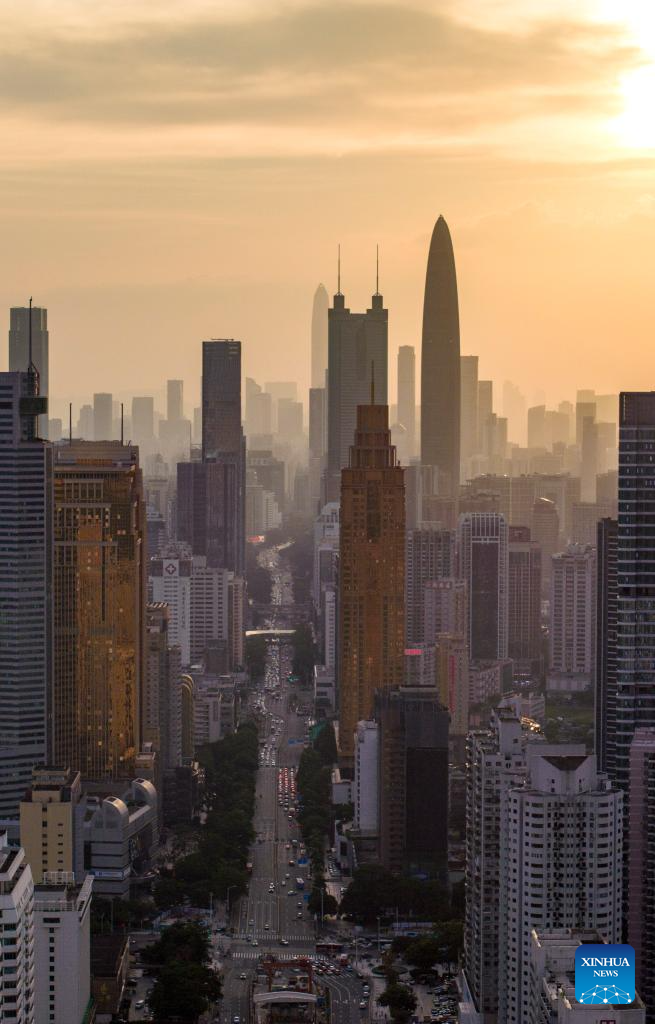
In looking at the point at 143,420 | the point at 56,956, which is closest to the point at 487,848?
the point at 56,956

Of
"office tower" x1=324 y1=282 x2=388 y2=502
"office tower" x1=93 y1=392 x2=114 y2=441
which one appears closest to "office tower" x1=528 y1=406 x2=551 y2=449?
"office tower" x1=324 y1=282 x2=388 y2=502

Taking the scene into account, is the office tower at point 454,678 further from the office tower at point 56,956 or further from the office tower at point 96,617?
the office tower at point 56,956

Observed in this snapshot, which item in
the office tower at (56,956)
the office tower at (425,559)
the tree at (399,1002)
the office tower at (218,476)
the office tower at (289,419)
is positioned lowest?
the tree at (399,1002)

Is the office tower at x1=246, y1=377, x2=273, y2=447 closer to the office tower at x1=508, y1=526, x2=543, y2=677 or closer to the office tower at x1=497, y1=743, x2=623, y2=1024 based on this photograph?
the office tower at x1=508, y1=526, x2=543, y2=677

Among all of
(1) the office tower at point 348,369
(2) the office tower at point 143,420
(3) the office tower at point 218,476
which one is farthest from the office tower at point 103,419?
(2) the office tower at point 143,420

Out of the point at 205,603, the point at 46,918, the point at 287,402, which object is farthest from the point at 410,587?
the point at 287,402

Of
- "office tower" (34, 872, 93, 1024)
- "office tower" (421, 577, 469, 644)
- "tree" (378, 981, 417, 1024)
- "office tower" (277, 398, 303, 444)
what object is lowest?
"tree" (378, 981, 417, 1024)
